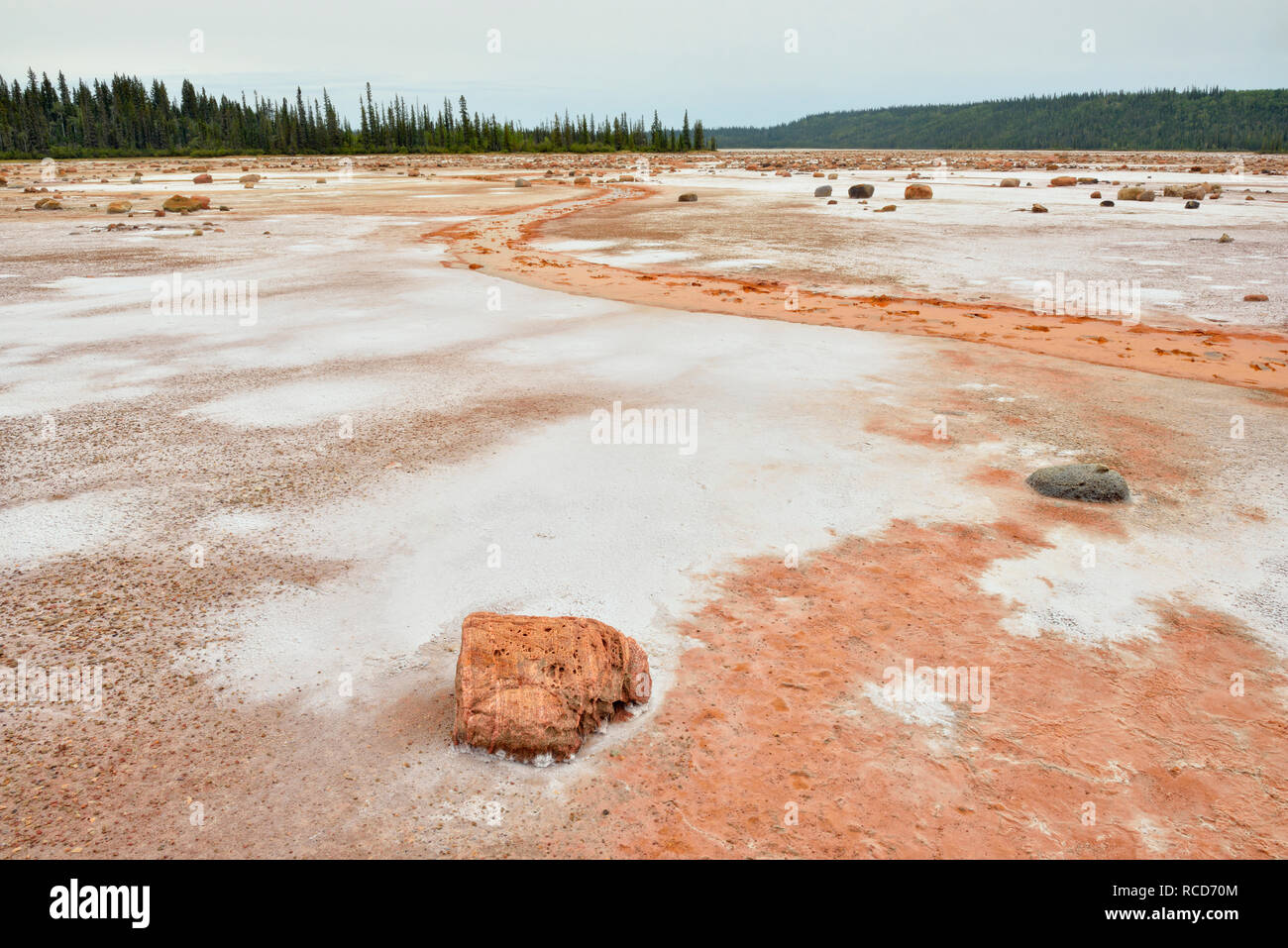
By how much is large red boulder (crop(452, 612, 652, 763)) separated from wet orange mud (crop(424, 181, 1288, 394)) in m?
9.35

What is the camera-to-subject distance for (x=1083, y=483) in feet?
21.7

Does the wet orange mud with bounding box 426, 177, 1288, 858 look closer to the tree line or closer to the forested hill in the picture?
the tree line

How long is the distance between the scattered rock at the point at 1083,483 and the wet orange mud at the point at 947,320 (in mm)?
4799

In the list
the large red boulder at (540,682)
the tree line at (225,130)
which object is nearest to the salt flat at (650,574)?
the large red boulder at (540,682)

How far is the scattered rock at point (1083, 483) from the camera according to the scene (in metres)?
6.56

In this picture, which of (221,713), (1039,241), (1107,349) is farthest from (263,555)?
(1039,241)

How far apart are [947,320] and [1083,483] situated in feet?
23.8

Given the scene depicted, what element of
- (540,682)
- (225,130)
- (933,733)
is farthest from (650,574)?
(225,130)

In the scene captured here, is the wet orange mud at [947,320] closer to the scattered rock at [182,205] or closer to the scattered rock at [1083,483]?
the scattered rock at [1083,483]

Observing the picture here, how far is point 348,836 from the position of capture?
11.1 feet

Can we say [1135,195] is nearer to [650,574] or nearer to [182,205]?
[650,574]

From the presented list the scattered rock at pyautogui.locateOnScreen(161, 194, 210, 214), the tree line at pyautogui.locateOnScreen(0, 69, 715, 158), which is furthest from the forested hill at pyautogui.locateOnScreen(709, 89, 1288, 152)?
the scattered rock at pyautogui.locateOnScreen(161, 194, 210, 214)
